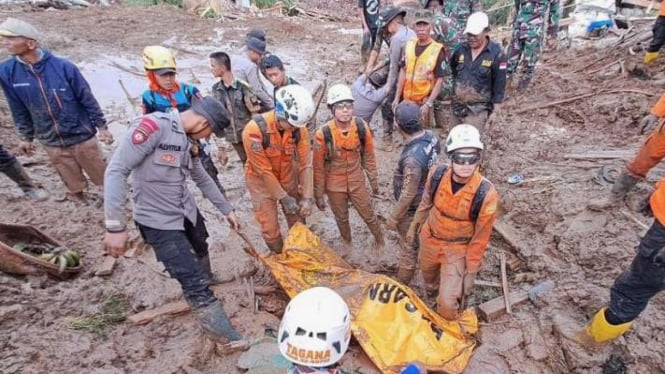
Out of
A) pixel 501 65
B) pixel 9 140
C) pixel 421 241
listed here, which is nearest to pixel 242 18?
pixel 9 140

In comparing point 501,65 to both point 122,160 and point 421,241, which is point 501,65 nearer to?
point 421,241

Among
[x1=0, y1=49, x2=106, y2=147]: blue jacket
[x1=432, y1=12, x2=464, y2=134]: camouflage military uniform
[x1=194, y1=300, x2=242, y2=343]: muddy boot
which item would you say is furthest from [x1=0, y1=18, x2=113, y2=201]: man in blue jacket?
[x1=432, y1=12, x2=464, y2=134]: camouflage military uniform

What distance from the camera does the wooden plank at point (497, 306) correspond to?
3.61 metres

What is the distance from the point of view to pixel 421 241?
11.9ft

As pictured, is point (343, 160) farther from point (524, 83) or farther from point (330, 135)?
point (524, 83)

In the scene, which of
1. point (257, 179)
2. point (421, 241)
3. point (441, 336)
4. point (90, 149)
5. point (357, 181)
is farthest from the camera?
point (90, 149)

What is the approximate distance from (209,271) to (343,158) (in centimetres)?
170

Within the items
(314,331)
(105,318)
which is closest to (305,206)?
(105,318)

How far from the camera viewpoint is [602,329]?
3.04 meters

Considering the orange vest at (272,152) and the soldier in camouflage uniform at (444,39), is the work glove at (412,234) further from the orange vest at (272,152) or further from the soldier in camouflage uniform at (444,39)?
the soldier in camouflage uniform at (444,39)

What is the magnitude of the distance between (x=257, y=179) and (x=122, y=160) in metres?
1.47

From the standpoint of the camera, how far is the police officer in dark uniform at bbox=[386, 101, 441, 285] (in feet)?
12.2

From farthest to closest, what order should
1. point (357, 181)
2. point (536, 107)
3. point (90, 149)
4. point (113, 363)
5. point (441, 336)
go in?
point (536, 107), point (90, 149), point (357, 181), point (441, 336), point (113, 363)

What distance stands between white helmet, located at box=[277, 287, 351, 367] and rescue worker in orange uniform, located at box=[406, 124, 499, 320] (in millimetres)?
1688
